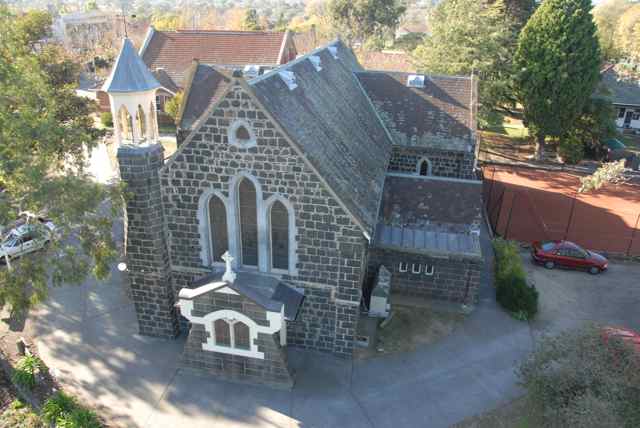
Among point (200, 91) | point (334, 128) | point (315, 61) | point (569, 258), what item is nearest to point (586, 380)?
point (334, 128)

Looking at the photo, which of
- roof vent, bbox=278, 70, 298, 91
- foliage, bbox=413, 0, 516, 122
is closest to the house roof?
foliage, bbox=413, 0, 516, 122

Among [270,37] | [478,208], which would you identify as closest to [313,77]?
[478,208]

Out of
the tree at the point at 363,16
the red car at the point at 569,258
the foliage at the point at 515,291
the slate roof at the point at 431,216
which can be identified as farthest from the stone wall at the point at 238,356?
the tree at the point at 363,16

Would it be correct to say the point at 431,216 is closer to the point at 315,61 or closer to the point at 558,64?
the point at 315,61

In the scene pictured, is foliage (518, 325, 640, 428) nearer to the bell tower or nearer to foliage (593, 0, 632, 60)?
the bell tower

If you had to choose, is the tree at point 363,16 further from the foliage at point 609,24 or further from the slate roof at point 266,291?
the slate roof at point 266,291

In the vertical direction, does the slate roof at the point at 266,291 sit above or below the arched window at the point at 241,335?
above
